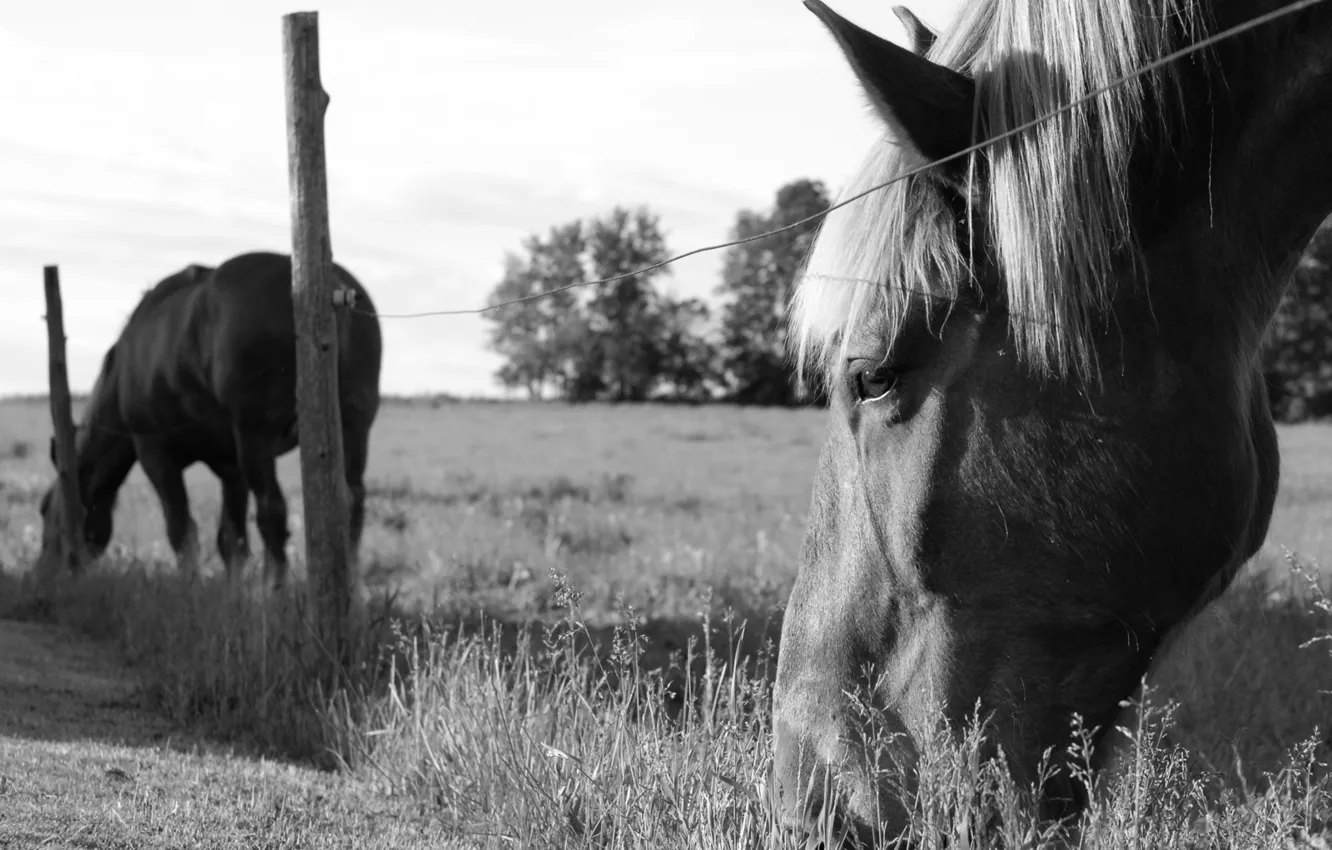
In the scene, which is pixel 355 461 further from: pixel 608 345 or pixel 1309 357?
pixel 608 345

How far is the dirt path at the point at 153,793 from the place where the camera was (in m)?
3.47

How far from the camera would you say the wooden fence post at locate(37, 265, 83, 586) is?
33.4 ft

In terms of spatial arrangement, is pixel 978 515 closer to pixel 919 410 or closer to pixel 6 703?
pixel 919 410

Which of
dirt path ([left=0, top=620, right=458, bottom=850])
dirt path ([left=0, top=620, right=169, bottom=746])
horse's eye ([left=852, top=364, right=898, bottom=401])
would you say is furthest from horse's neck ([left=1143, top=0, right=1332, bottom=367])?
dirt path ([left=0, top=620, right=169, bottom=746])

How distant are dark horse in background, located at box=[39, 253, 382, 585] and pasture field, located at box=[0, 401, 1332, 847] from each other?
65 centimetres

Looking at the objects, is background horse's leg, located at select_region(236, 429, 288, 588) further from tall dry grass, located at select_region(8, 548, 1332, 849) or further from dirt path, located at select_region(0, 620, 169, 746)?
tall dry grass, located at select_region(8, 548, 1332, 849)

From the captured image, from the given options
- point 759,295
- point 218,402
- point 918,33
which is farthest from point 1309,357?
point 918,33

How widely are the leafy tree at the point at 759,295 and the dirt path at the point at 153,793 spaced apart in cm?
5051

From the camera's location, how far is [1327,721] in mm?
5184

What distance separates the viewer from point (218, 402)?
10094mm

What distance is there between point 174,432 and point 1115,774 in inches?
371

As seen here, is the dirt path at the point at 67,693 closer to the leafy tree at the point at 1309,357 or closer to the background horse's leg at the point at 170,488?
the background horse's leg at the point at 170,488

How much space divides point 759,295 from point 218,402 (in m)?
56.2

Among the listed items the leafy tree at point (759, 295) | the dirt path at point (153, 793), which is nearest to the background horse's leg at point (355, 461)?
the dirt path at point (153, 793)
